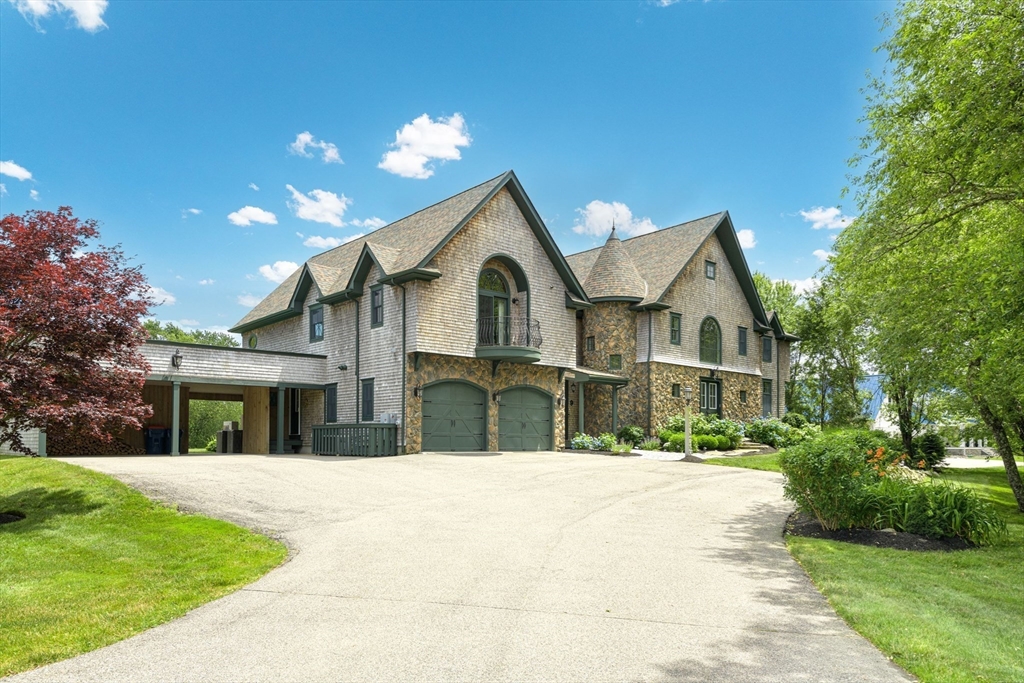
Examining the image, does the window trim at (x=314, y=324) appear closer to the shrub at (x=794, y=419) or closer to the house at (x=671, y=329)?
the house at (x=671, y=329)

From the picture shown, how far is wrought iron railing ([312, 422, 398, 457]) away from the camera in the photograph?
22.0m

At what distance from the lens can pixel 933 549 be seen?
35.5ft

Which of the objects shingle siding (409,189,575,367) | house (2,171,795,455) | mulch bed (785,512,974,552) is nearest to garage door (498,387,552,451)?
house (2,171,795,455)

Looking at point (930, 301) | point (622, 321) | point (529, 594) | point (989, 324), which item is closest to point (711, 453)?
point (622, 321)

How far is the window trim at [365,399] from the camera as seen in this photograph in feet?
79.8

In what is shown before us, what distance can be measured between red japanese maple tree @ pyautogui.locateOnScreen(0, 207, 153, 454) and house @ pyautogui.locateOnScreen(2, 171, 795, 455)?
380 inches

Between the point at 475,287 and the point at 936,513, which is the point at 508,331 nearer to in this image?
the point at 475,287

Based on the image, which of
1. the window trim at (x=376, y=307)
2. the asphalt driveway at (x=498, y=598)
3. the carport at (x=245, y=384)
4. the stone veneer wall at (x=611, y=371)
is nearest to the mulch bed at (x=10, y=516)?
the asphalt driveway at (x=498, y=598)

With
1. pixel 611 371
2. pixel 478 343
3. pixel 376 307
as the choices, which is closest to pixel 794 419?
pixel 611 371

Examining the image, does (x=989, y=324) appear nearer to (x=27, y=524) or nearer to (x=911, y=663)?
(x=911, y=663)

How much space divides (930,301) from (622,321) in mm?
16771

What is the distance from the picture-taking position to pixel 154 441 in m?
27.4

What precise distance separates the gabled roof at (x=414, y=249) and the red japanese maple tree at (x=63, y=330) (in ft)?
32.7

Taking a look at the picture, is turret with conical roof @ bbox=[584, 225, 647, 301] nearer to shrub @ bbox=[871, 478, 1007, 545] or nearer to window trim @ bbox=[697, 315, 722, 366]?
window trim @ bbox=[697, 315, 722, 366]
